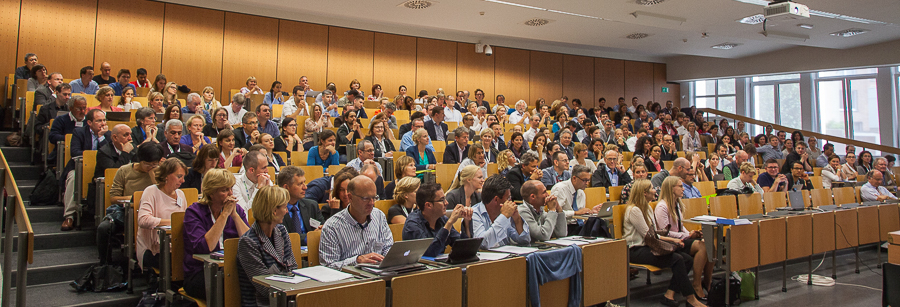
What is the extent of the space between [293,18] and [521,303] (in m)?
8.13

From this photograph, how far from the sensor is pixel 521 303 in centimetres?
303

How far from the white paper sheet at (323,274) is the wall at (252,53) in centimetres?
754

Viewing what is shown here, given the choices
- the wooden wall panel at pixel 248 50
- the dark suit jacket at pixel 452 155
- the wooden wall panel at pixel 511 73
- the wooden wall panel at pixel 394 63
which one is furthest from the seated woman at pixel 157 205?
the wooden wall panel at pixel 511 73

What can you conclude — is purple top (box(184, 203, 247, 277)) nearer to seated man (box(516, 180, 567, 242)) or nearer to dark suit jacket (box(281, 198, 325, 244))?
dark suit jacket (box(281, 198, 325, 244))

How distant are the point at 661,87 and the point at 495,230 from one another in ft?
41.7

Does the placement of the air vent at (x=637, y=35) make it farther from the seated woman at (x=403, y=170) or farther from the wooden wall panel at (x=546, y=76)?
the seated woman at (x=403, y=170)

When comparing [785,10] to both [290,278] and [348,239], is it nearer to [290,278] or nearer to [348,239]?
[348,239]

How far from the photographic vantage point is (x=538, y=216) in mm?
3592

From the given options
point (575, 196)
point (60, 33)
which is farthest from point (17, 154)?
point (575, 196)

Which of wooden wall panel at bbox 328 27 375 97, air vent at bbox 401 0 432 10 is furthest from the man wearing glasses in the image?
wooden wall panel at bbox 328 27 375 97

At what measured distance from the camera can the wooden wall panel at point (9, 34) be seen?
302 inches

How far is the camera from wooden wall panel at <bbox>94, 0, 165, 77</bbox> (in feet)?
27.4

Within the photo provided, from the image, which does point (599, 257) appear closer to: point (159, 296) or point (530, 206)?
point (530, 206)

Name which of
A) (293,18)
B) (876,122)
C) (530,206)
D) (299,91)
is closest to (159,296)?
(530,206)
